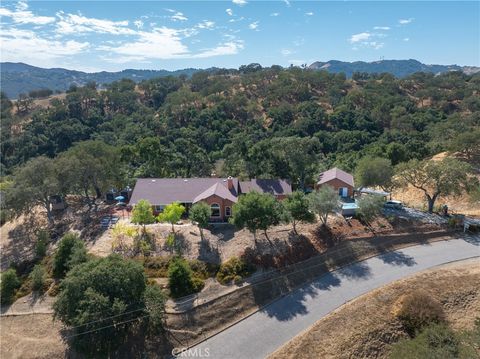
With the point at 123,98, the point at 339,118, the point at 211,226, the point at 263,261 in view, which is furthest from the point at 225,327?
the point at 123,98

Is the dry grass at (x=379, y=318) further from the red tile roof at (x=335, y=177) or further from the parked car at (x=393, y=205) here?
the red tile roof at (x=335, y=177)

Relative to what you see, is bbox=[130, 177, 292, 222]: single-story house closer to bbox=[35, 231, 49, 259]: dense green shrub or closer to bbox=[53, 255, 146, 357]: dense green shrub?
bbox=[35, 231, 49, 259]: dense green shrub

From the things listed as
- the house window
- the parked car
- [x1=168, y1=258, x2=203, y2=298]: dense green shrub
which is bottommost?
[x1=168, y1=258, x2=203, y2=298]: dense green shrub

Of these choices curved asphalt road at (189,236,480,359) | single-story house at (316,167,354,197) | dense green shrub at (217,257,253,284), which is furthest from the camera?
single-story house at (316,167,354,197)

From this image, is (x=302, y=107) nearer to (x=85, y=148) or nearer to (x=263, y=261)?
(x=85, y=148)

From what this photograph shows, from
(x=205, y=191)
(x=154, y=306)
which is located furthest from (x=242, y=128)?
(x=154, y=306)

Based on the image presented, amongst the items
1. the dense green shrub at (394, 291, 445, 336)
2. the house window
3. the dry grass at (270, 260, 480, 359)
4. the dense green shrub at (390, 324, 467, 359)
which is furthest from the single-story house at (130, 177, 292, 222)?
the dense green shrub at (390, 324, 467, 359)
